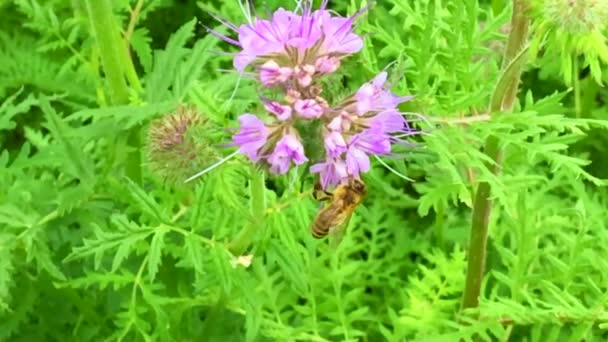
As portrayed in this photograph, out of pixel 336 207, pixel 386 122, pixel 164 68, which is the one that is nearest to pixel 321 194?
pixel 336 207

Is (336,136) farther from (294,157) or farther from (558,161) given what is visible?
(558,161)

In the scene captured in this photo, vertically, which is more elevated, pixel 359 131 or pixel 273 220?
pixel 359 131

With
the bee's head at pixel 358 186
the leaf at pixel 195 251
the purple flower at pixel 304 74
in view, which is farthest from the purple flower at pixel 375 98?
the leaf at pixel 195 251

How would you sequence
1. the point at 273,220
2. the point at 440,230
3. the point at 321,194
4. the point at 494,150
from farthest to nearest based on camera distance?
the point at 440,230
the point at 494,150
the point at 273,220
the point at 321,194

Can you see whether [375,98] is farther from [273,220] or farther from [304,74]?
[273,220]

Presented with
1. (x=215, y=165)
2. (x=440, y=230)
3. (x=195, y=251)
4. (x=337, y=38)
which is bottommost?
(x=440, y=230)

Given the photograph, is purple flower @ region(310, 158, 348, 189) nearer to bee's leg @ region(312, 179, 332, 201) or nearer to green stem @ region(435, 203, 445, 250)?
bee's leg @ region(312, 179, 332, 201)

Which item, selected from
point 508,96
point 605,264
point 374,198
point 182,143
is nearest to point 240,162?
point 182,143
